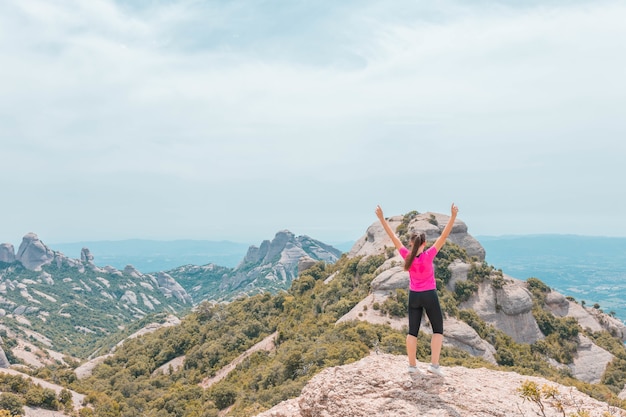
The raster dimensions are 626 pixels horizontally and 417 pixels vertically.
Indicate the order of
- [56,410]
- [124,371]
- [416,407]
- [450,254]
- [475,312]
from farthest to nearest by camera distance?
[124,371]
[450,254]
[475,312]
[56,410]
[416,407]

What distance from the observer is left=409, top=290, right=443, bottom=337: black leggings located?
9492mm

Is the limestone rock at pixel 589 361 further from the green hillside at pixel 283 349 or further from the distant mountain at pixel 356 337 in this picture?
the green hillside at pixel 283 349

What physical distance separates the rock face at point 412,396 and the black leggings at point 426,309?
1051 mm

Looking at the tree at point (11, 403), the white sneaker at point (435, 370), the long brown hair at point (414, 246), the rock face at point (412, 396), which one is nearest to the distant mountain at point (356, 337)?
the tree at point (11, 403)

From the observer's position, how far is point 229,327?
66750 millimetres

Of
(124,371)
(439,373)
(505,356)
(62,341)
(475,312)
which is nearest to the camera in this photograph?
(439,373)

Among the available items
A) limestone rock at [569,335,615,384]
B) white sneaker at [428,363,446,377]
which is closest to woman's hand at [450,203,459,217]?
white sneaker at [428,363,446,377]

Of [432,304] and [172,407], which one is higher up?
[432,304]

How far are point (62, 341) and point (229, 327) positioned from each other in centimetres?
11019

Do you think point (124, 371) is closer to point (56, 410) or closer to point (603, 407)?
point (56, 410)

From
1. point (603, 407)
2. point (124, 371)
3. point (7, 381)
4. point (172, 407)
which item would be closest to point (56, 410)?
point (7, 381)

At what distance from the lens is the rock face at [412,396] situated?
8.31 metres

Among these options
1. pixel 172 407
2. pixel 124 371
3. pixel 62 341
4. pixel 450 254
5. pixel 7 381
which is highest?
pixel 450 254

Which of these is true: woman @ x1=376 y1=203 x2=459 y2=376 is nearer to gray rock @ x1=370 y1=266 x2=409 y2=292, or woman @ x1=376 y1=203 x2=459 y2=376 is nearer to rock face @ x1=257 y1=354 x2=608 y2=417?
rock face @ x1=257 y1=354 x2=608 y2=417
